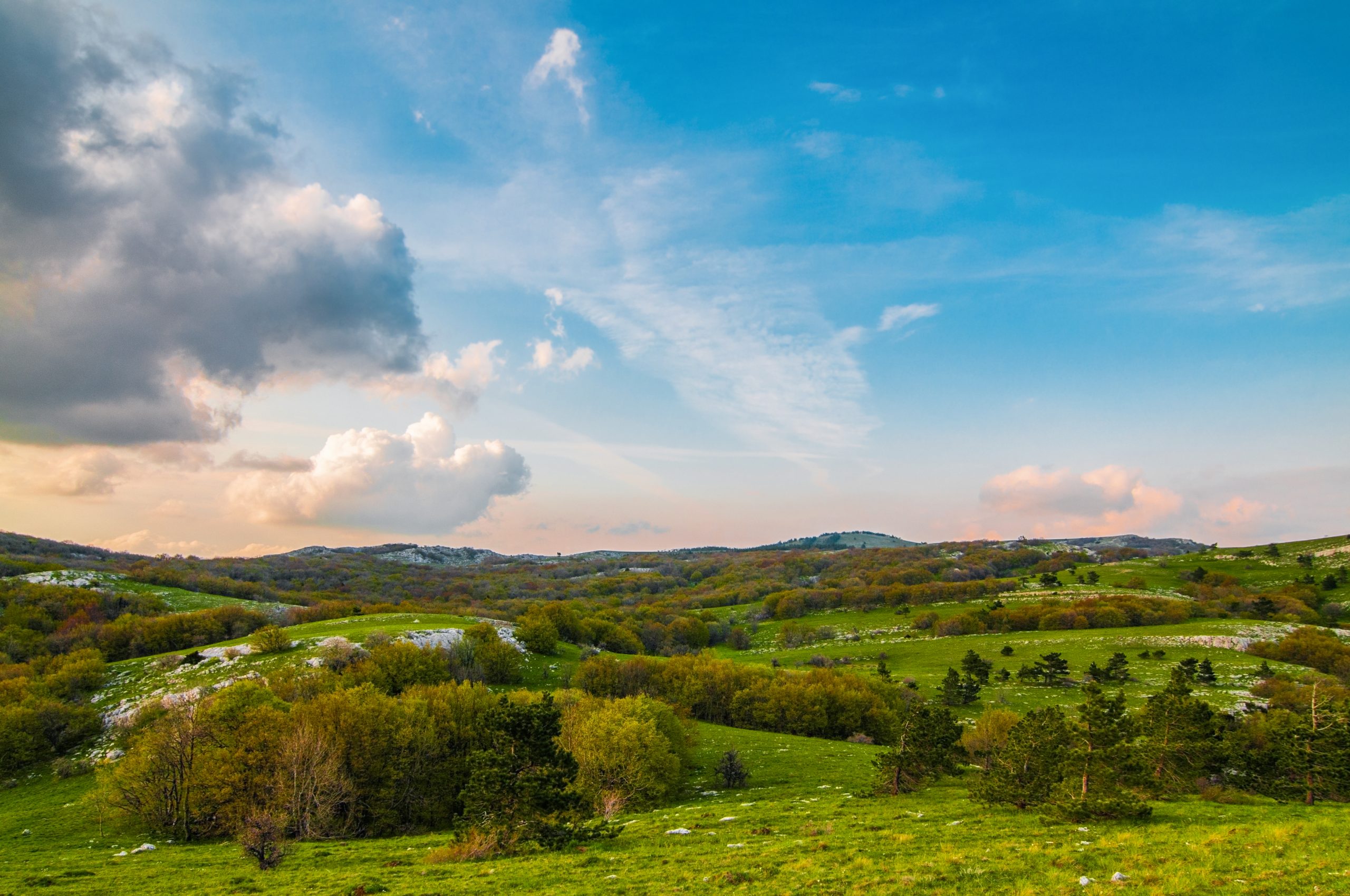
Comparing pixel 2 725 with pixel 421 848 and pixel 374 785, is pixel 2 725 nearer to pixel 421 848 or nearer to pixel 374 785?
pixel 374 785

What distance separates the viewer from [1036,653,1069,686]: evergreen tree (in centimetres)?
8656

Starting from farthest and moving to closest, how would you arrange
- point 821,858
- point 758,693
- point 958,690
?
point 958,690 < point 758,693 < point 821,858

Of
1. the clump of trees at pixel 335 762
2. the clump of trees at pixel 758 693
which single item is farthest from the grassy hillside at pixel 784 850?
the clump of trees at pixel 758 693

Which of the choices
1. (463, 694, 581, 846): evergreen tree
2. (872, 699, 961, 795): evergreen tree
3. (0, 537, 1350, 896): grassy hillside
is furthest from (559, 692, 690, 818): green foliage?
(872, 699, 961, 795): evergreen tree

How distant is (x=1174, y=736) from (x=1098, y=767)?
13.7 metres

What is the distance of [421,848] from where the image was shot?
92.3ft

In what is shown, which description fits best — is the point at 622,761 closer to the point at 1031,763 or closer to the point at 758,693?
the point at 1031,763

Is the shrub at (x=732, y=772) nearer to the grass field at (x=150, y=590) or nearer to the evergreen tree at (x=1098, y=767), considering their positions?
the evergreen tree at (x=1098, y=767)

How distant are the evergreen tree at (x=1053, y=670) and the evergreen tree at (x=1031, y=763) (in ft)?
239

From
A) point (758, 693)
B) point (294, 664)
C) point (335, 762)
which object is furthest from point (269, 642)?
point (758, 693)

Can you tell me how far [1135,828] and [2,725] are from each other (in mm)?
89959

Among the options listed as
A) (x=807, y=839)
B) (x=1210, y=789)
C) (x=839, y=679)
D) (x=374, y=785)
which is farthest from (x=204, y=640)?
(x=1210, y=789)

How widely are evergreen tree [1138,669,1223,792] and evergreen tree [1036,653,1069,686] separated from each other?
59.0 m

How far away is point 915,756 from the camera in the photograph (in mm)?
34438
